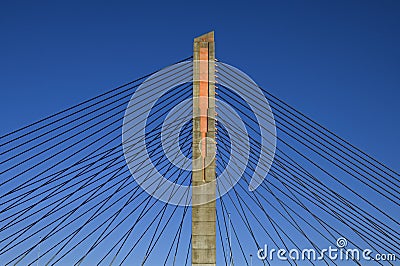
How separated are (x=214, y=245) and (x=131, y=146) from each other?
219 inches

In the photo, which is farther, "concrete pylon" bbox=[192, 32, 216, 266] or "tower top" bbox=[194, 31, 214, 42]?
"tower top" bbox=[194, 31, 214, 42]

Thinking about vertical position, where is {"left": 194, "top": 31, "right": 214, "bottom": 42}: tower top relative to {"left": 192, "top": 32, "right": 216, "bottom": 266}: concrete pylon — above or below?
above

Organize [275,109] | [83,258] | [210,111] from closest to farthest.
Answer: [83,258] < [210,111] < [275,109]

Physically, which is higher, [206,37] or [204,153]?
[206,37]

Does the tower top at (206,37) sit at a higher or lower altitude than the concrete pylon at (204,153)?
higher

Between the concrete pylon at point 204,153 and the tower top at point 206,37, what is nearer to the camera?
the concrete pylon at point 204,153

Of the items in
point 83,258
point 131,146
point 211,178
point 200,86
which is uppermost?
point 200,86

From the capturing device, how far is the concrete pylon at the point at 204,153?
69.2 ft

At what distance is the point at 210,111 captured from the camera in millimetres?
22500

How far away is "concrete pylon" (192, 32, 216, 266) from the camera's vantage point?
2108cm

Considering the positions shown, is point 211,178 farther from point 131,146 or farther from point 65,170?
point 65,170

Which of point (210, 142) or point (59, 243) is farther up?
point (210, 142)

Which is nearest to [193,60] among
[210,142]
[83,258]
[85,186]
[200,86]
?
[200,86]

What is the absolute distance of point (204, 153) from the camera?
2192 cm
